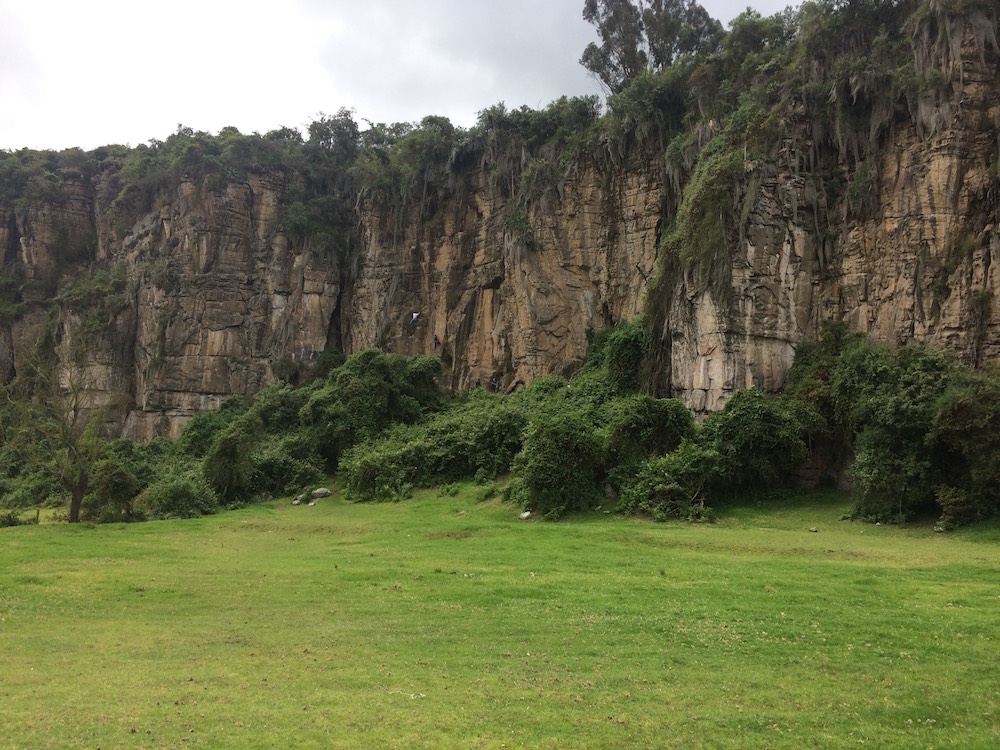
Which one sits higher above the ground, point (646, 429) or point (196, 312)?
point (196, 312)

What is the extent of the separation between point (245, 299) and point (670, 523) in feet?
116

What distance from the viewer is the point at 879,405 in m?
20.4

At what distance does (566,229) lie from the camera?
3678cm

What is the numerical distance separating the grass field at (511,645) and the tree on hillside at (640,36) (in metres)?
29.1

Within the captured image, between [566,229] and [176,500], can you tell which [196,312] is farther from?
[176,500]

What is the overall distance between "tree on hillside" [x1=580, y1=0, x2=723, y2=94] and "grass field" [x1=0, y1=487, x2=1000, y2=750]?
29.1 meters

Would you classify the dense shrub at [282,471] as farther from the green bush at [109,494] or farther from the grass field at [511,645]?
the grass field at [511,645]

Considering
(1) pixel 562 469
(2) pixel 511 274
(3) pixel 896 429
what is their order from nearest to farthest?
(3) pixel 896 429
(1) pixel 562 469
(2) pixel 511 274

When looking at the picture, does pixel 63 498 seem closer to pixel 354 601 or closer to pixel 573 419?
pixel 573 419

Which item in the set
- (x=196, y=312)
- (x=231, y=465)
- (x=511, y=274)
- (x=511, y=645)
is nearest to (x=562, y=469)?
(x=511, y=645)

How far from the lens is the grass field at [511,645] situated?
265 inches

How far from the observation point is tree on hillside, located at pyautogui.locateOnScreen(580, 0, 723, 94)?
124ft

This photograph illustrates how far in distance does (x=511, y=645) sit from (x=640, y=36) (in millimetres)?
36683

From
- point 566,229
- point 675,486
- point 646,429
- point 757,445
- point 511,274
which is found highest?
point 566,229
